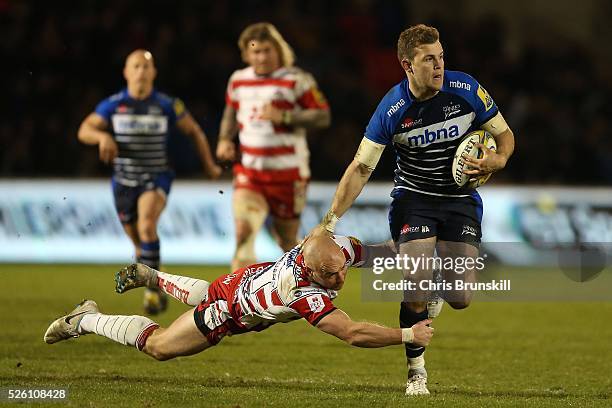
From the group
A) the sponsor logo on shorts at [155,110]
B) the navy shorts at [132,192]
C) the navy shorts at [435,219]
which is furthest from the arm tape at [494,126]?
the sponsor logo on shorts at [155,110]

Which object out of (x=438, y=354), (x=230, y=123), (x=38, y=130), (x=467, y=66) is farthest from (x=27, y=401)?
(x=467, y=66)

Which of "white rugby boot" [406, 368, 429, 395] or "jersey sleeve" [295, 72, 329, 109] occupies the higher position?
"jersey sleeve" [295, 72, 329, 109]

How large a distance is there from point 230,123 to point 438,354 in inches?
127

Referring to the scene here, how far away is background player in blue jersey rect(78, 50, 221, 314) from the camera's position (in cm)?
1188

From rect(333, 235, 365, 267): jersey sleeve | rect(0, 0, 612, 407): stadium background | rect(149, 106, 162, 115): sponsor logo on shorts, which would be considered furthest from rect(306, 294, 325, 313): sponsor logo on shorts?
rect(149, 106, 162, 115): sponsor logo on shorts

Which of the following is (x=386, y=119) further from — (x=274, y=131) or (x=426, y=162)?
(x=274, y=131)

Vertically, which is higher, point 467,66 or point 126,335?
point 467,66

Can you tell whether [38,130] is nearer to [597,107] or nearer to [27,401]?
[597,107]

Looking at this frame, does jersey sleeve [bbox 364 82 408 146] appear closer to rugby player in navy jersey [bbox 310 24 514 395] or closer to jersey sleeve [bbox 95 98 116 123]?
rugby player in navy jersey [bbox 310 24 514 395]

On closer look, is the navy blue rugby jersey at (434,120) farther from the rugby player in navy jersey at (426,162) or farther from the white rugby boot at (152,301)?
the white rugby boot at (152,301)

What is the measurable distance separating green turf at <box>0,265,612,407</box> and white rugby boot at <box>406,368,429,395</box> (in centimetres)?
8

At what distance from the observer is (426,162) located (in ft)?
26.0

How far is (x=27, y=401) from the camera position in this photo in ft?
22.5

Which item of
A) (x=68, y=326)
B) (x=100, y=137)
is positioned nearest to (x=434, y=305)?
(x=68, y=326)
